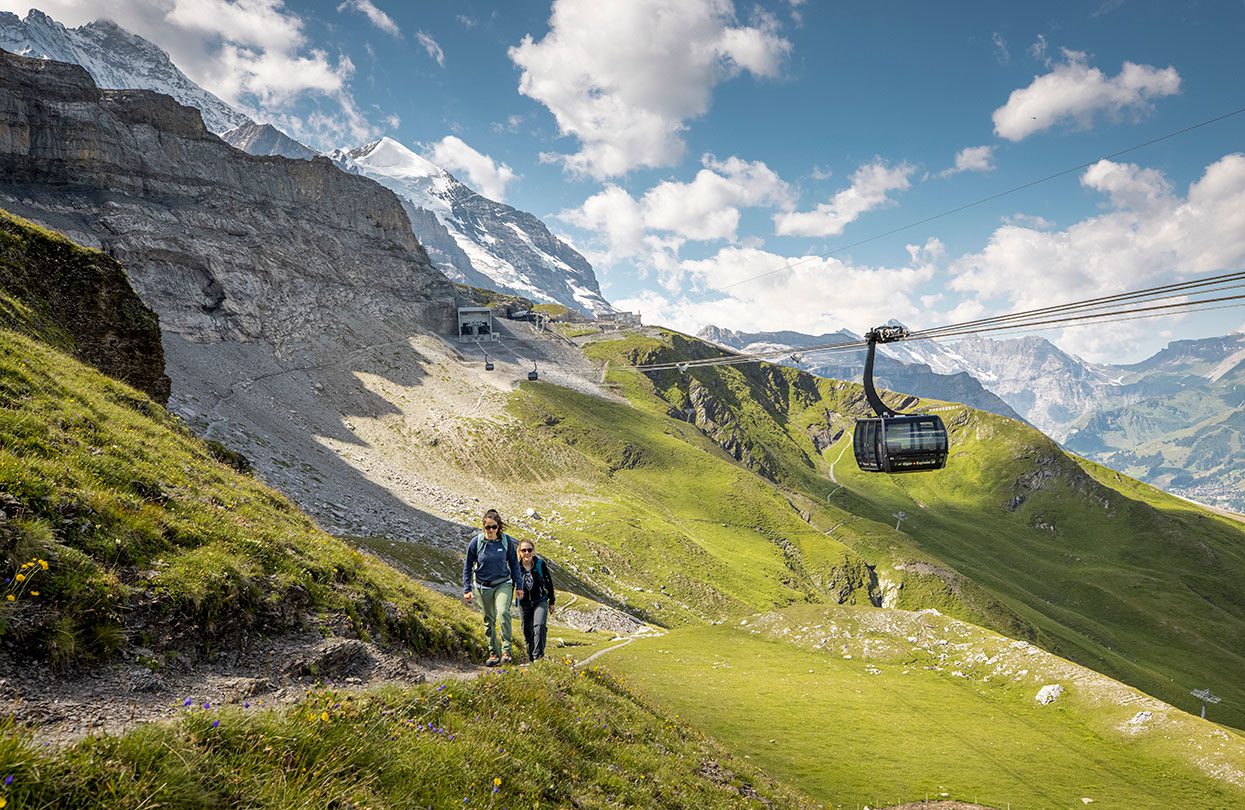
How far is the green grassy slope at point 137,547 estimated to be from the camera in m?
7.38

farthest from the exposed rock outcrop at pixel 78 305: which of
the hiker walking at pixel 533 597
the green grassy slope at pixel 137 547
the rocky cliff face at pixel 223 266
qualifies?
the rocky cliff face at pixel 223 266

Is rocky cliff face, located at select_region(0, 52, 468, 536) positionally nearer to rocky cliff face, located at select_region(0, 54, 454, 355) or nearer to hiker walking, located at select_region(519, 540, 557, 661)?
rocky cliff face, located at select_region(0, 54, 454, 355)

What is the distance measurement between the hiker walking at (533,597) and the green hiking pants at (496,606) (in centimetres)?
51

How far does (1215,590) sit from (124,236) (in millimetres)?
312706

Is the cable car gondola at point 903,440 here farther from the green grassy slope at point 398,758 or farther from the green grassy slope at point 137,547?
the green grassy slope at point 137,547

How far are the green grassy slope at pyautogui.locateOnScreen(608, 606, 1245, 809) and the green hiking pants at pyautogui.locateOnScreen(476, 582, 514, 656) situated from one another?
13.6m

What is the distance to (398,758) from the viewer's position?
6.70 metres

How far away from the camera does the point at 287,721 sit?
246 inches

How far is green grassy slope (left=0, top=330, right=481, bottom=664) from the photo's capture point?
7379mm

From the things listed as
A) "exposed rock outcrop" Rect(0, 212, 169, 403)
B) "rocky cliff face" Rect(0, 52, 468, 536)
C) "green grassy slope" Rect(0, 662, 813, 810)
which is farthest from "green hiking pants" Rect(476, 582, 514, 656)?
"rocky cliff face" Rect(0, 52, 468, 536)

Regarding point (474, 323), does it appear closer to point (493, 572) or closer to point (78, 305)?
point (78, 305)

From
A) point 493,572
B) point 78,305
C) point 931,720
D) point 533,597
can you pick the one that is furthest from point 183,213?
point 931,720

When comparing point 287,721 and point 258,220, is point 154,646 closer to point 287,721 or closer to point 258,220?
point 287,721

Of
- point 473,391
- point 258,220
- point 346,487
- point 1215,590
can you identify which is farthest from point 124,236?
point 1215,590
